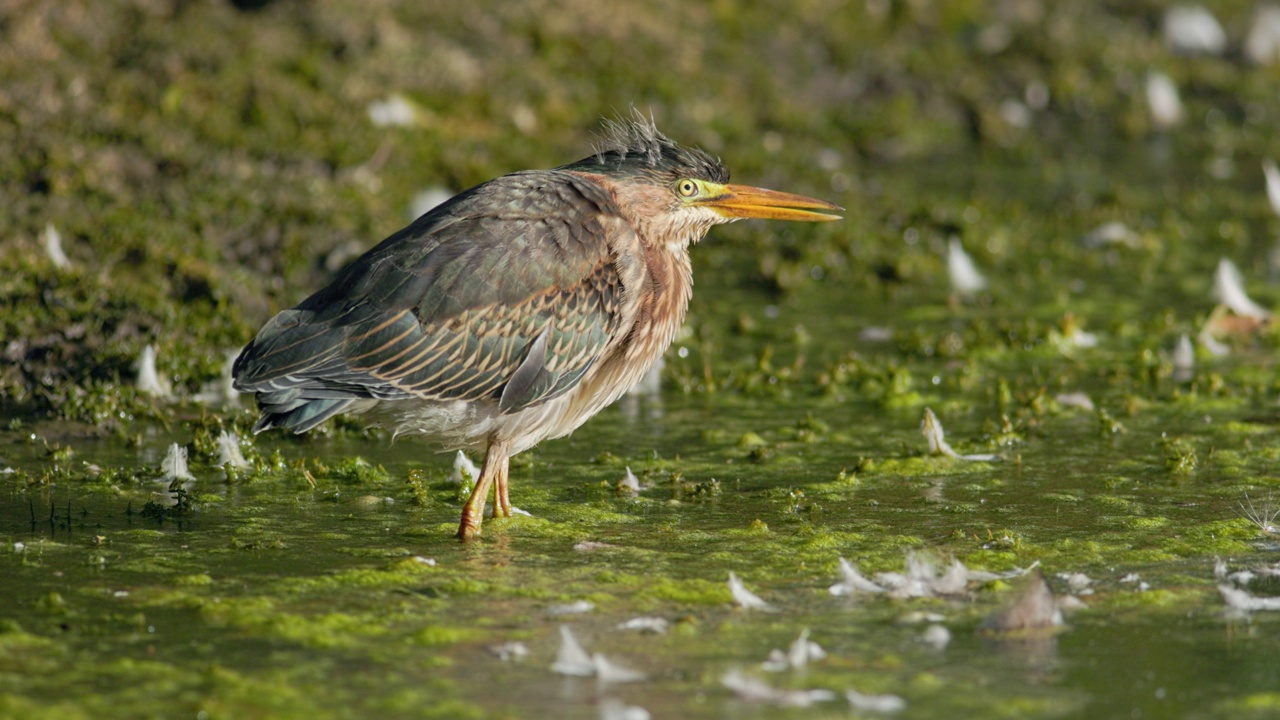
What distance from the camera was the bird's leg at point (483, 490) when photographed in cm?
604

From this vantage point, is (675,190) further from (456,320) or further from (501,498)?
(501,498)

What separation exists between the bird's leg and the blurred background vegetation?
224 cm

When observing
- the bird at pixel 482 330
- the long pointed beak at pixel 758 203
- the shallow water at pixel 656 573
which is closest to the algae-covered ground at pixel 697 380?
the shallow water at pixel 656 573

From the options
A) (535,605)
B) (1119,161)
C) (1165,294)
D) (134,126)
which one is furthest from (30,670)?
(1119,161)

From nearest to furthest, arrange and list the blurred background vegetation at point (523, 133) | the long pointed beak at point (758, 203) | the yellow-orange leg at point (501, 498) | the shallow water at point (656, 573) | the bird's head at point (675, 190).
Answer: the shallow water at point (656, 573), the yellow-orange leg at point (501, 498), the bird's head at point (675, 190), the long pointed beak at point (758, 203), the blurred background vegetation at point (523, 133)

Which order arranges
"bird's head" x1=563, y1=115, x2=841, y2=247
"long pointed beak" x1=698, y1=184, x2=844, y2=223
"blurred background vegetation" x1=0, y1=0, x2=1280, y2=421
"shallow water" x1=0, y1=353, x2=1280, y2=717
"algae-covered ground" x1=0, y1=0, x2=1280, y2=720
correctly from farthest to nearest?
"blurred background vegetation" x1=0, y1=0, x2=1280, y2=421 → "long pointed beak" x1=698, y1=184, x2=844, y2=223 → "bird's head" x1=563, y1=115, x2=841, y2=247 → "algae-covered ground" x1=0, y1=0, x2=1280, y2=720 → "shallow water" x1=0, y1=353, x2=1280, y2=717

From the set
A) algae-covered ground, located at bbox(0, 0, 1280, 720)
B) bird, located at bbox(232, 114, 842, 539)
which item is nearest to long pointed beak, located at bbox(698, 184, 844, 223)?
bird, located at bbox(232, 114, 842, 539)

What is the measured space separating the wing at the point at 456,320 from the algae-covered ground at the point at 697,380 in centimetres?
56

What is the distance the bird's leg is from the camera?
604cm

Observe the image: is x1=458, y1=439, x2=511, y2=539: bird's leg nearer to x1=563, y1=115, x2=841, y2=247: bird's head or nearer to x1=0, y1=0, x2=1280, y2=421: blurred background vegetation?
x1=563, y1=115, x2=841, y2=247: bird's head

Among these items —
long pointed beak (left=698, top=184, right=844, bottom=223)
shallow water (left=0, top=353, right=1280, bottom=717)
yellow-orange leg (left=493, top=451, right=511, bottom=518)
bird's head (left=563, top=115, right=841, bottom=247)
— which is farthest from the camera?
long pointed beak (left=698, top=184, right=844, bottom=223)

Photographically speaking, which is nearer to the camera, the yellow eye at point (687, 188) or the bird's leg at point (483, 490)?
the bird's leg at point (483, 490)

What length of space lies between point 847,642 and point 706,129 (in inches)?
325

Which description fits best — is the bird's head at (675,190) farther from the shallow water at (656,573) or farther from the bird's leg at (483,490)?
the bird's leg at (483,490)
